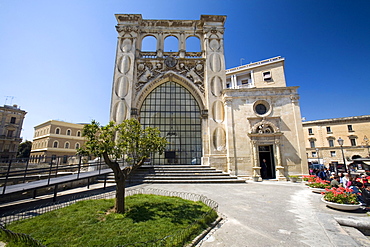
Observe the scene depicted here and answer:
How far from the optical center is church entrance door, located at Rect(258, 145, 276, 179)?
1483 centimetres

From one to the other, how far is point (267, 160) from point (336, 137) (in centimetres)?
3318

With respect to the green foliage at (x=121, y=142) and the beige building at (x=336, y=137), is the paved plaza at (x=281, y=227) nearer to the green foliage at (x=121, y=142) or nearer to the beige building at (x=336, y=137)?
the green foliage at (x=121, y=142)

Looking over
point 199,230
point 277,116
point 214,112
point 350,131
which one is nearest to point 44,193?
point 199,230

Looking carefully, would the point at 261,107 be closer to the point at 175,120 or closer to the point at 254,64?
the point at 175,120

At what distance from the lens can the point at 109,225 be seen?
408 cm

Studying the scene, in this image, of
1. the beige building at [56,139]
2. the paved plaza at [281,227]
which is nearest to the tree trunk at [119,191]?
the paved plaza at [281,227]

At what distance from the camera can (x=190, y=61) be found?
18.0m

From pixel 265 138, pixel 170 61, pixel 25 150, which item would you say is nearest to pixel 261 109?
pixel 265 138

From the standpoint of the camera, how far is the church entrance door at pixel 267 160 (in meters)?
14.8

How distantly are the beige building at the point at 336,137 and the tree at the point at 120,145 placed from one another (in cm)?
3963

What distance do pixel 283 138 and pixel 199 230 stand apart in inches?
539

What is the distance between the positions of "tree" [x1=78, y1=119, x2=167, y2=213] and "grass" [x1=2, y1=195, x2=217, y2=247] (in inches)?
26.1

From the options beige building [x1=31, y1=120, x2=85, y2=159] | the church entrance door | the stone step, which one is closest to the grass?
the stone step

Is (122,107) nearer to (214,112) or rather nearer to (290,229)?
(214,112)
